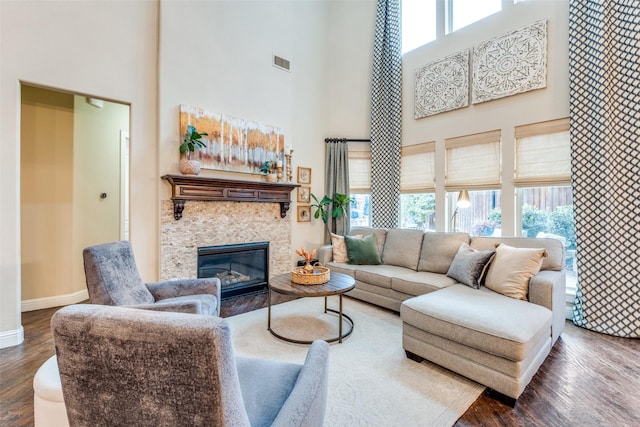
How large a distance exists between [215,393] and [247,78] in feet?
14.4

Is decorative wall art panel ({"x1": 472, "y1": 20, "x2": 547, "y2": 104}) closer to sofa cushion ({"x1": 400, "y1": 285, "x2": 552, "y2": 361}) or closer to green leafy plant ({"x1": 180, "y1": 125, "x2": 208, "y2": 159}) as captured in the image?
sofa cushion ({"x1": 400, "y1": 285, "x2": 552, "y2": 361})

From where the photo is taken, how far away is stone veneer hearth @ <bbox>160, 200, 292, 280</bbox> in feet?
11.7

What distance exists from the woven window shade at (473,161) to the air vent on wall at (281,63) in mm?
2778

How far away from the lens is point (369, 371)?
7.18 feet

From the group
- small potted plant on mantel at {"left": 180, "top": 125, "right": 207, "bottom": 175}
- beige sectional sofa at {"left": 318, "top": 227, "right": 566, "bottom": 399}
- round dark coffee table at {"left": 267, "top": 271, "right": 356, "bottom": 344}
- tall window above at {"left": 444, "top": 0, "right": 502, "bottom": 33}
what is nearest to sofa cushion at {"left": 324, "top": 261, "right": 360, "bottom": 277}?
beige sectional sofa at {"left": 318, "top": 227, "right": 566, "bottom": 399}

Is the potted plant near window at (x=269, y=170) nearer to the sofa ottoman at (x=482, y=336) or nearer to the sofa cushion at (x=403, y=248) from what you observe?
the sofa cushion at (x=403, y=248)

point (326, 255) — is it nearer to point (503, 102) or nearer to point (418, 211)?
point (418, 211)

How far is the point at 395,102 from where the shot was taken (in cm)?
479

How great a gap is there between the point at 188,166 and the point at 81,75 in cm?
135

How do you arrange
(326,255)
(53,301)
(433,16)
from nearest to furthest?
(53,301), (326,255), (433,16)

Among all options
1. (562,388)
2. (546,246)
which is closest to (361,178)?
(546,246)

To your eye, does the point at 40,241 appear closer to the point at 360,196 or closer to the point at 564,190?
the point at 360,196

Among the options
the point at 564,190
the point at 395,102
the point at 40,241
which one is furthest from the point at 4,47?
the point at 564,190

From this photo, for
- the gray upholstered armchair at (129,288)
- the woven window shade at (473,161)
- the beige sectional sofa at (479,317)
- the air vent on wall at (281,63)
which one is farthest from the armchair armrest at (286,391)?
the air vent on wall at (281,63)
